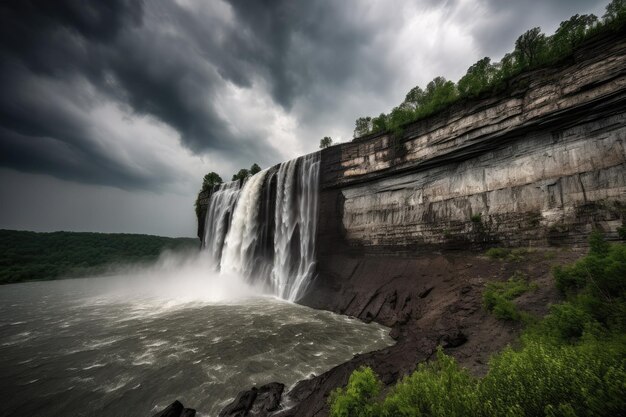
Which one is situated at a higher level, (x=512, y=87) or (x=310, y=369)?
(x=512, y=87)

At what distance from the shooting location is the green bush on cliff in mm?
2604

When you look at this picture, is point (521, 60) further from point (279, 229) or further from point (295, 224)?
point (279, 229)

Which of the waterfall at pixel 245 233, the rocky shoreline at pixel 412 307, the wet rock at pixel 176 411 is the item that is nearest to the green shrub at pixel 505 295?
the rocky shoreline at pixel 412 307

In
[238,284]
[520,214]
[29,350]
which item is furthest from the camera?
[238,284]

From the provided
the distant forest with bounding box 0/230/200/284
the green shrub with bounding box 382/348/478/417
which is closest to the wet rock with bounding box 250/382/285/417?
the green shrub with bounding box 382/348/478/417

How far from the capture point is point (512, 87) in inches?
559

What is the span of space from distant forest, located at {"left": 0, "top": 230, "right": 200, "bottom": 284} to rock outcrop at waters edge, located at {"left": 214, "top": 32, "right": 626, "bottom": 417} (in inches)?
3061

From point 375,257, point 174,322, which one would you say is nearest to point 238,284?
point 174,322

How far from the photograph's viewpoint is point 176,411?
6199 millimetres

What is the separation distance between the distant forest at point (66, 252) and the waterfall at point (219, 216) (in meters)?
50.4

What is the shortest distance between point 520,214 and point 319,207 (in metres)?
15.3

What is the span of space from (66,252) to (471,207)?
115365 mm

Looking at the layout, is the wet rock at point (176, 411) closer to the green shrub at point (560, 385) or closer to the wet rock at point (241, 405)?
the wet rock at point (241, 405)

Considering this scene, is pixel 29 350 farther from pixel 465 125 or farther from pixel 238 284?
pixel 465 125
